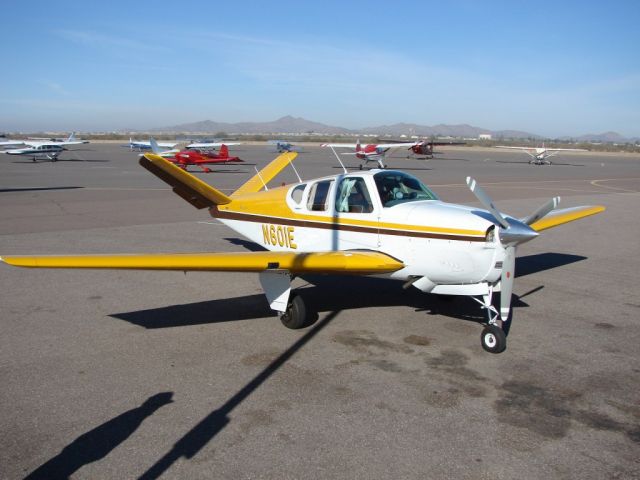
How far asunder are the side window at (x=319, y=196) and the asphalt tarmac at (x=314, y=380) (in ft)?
5.11

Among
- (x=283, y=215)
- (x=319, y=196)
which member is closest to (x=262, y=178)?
(x=283, y=215)

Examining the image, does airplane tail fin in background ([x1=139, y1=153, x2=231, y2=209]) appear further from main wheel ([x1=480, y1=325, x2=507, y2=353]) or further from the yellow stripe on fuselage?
main wheel ([x1=480, y1=325, x2=507, y2=353])

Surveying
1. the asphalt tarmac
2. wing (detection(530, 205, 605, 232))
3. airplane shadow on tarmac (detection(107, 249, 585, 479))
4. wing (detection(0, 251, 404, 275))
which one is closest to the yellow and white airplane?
wing (detection(0, 251, 404, 275))

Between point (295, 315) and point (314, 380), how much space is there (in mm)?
1645

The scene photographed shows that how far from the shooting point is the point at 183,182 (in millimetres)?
9062

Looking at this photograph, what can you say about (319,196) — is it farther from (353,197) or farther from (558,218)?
(558,218)

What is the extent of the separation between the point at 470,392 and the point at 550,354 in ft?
5.39

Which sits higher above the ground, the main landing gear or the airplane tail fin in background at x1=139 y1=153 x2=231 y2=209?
the airplane tail fin in background at x1=139 y1=153 x2=231 y2=209

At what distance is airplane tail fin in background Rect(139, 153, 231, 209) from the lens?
8016 mm

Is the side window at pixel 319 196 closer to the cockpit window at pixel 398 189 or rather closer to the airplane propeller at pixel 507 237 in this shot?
the cockpit window at pixel 398 189

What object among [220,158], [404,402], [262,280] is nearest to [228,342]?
[262,280]

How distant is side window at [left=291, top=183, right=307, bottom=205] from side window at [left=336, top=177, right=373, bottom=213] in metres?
0.87

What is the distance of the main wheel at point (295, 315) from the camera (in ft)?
23.5

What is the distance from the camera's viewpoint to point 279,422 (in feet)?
15.6
